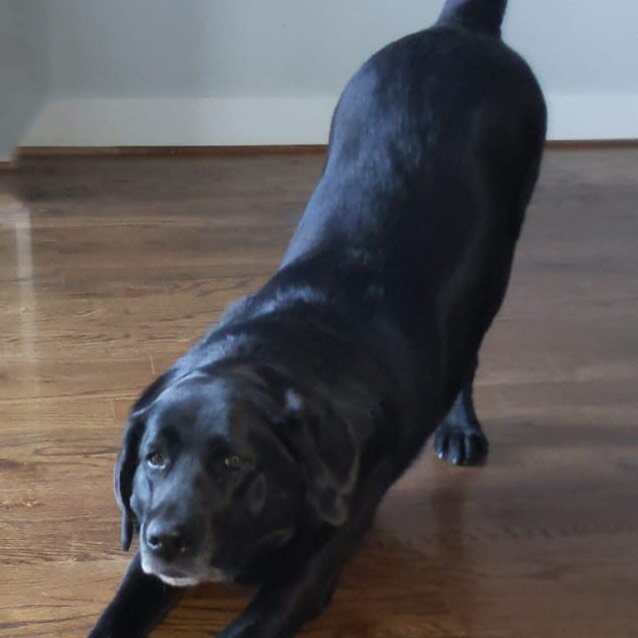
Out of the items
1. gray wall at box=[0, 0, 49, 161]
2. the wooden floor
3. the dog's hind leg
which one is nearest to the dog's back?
the dog's hind leg

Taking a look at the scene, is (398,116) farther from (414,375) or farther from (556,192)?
(556,192)

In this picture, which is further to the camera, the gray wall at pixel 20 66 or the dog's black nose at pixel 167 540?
the gray wall at pixel 20 66

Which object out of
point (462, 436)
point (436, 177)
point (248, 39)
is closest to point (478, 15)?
point (436, 177)

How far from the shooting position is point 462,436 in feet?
6.01

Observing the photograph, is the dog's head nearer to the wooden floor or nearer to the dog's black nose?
the dog's black nose

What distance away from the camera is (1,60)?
2797 millimetres

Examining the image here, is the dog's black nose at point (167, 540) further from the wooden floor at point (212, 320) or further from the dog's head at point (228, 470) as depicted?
the wooden floor at point (212, 320)

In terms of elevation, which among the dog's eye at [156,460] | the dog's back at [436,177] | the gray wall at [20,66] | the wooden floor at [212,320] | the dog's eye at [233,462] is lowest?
the wooden floor at [212,320]

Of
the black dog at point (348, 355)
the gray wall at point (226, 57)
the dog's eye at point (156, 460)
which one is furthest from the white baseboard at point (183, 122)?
the dog's eye at point (156, 460)

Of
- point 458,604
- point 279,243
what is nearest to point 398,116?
point 458,604

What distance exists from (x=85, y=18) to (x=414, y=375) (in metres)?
1.92

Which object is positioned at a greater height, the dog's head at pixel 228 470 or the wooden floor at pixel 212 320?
the dog's head at pixel 228 470

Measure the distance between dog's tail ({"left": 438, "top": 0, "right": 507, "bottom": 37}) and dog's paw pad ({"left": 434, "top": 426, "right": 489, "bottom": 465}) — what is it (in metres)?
0.66

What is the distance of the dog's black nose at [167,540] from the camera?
1177 mm
